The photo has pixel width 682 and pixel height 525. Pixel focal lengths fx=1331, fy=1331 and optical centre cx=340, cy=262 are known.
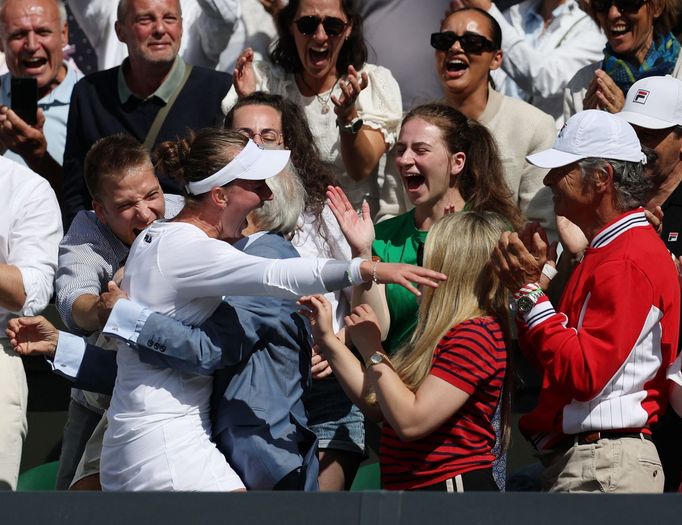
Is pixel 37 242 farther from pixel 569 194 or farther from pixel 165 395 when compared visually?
pixel 569 194

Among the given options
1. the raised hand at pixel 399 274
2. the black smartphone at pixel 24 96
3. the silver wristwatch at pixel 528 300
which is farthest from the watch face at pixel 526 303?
the black smartphone at pixel 24 96

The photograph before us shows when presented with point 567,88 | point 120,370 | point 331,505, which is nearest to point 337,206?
point 120,370

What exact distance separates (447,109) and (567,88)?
111 centimetres

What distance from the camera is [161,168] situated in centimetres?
469

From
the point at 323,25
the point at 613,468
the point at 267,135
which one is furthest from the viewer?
the point at 323,25

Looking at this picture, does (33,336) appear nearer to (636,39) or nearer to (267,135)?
(267,135)

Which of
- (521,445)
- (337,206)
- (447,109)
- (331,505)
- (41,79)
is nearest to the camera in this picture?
(331,505)

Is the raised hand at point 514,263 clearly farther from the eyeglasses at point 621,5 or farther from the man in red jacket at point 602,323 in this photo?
the eyeglasses at point 621,5

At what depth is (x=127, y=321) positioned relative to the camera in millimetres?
3877

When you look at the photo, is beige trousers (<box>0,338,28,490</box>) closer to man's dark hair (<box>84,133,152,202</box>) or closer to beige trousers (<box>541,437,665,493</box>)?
man's dark hair (<box>84,133,152,202</box>)

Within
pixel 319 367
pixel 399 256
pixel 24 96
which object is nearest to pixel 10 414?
pixel 319 367

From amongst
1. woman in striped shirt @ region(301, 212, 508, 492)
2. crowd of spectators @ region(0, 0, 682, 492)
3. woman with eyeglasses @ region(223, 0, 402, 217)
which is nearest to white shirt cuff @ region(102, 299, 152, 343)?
crowd of spectators @ region(0, 0, 682, 492)

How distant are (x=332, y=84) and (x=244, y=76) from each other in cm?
39

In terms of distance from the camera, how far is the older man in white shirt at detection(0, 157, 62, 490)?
15.3 feet
